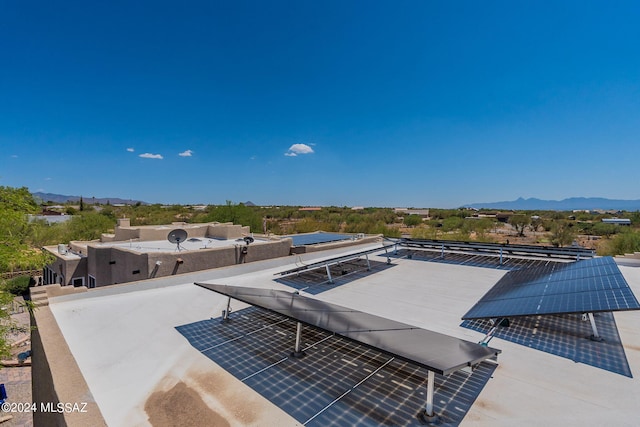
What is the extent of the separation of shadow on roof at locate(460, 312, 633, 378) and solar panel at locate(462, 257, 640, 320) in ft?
1.42

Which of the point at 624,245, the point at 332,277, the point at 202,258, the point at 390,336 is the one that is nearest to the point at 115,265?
the point at 202,258

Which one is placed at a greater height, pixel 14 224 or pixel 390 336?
pixel 14 224

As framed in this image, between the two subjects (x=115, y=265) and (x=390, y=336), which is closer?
(x=390, y=336)

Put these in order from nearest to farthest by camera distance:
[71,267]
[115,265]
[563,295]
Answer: [563,295], [115,265], [71,267]

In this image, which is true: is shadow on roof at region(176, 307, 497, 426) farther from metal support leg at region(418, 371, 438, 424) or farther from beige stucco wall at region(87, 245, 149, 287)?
beige stucco wall at region(87, 245, 149, 287)

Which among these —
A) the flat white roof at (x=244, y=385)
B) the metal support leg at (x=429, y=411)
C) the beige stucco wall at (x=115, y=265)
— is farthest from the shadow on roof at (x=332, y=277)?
the beige stucco wall at (x=115, y=265)

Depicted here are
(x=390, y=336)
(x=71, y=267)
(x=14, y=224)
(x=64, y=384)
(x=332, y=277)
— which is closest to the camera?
(x=390, y=336)

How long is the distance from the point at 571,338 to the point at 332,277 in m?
6.98

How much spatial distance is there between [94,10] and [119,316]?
28.9 meters

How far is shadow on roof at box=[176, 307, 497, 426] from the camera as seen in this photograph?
152 inches

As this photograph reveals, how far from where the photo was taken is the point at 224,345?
19.3 ft

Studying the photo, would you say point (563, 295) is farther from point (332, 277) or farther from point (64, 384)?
point (64, 384)

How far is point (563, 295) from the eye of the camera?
225 inches

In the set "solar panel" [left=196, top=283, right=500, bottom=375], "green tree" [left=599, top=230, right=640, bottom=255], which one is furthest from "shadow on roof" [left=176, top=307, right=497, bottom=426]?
"green tree" [left=599, top=230, right=640, bottom=255]
